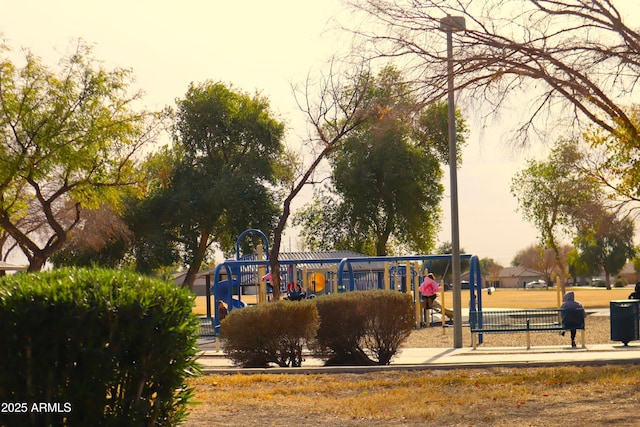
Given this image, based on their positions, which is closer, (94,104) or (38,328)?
(38,328)

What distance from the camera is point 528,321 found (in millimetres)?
19266

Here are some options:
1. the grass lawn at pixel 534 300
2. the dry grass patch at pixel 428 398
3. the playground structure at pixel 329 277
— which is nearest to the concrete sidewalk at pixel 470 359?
the dry grass patch at pixel 428 398

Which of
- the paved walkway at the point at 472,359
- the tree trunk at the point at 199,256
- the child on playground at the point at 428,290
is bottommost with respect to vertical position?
the paved walkway at the point at 472,359

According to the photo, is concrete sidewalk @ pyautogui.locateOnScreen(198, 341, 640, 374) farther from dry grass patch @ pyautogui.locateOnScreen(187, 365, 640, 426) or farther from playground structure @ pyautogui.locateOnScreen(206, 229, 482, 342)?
playground structure @ pyautogui.locateOnScreen(206, 229, 482, 342)

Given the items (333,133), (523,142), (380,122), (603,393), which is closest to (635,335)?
(523,142)

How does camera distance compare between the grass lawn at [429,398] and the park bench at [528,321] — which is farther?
the park bench at [528,321]

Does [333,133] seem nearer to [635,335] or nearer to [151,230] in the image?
[635,335]

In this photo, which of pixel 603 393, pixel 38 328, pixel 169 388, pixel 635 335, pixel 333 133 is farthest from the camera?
pixel 333 133

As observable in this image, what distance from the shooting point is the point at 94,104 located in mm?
35844

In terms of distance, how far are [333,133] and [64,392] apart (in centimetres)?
2460

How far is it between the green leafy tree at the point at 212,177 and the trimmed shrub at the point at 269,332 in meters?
38.5

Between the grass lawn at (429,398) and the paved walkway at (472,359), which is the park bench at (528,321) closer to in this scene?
the paved walkway at (472,359)

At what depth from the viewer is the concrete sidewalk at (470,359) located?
588 inches

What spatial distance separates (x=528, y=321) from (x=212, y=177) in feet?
127
